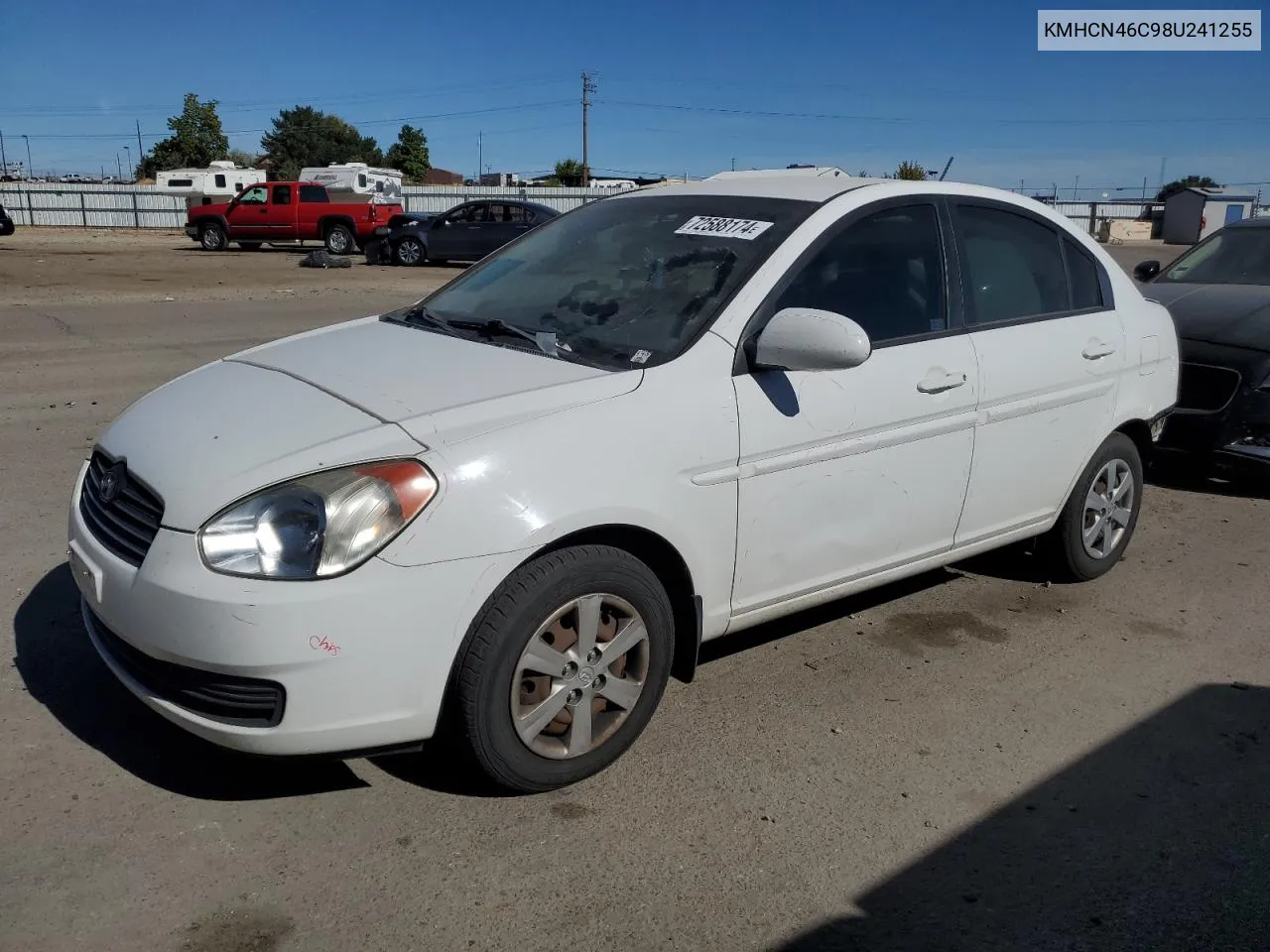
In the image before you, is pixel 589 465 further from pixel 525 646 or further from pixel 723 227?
pixel 723 227

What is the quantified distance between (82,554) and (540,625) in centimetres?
137

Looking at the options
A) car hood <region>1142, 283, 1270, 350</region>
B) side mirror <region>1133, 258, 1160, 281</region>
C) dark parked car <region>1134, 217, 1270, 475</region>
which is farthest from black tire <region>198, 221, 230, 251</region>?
dark parked car <region>1134, 217, 1270, 475</region>

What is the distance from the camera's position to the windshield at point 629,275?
356 centimetres

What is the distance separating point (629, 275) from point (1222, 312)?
502 cm

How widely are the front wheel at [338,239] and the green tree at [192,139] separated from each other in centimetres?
6159

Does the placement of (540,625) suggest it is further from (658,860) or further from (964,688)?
(964,688)

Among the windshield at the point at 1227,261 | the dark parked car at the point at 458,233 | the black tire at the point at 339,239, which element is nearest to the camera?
the windshield at the point at 1227,261

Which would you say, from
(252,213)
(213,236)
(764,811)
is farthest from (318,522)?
(213,236)

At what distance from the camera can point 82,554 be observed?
317cm

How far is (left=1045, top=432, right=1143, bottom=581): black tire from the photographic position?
4.84 meters

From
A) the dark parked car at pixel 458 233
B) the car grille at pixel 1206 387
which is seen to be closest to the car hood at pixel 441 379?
the car grille at pixel 1206 387

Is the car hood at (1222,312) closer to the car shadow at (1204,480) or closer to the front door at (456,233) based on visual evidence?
the car shadow at (1204,480)

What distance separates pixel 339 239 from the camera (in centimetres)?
2970

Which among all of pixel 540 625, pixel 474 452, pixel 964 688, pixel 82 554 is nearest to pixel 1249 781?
pixel 964 688
